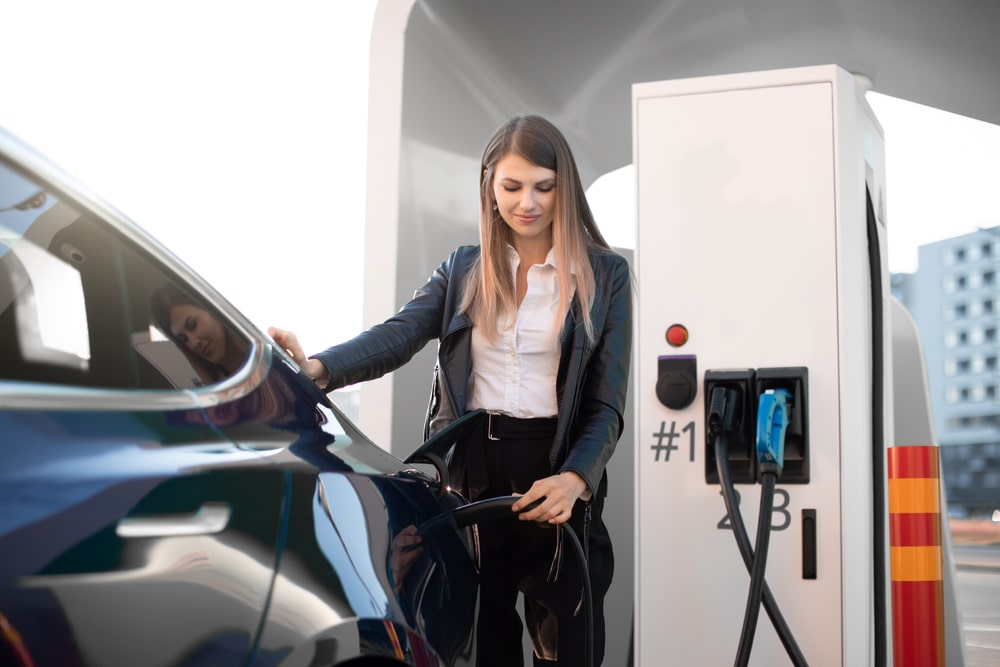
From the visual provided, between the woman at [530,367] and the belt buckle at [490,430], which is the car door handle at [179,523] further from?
the belt buckle at [490,430]

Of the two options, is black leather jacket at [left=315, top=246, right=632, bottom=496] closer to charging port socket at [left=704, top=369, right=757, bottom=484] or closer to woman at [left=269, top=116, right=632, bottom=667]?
woman at [left=269, top=116, right=632, bottom=667]

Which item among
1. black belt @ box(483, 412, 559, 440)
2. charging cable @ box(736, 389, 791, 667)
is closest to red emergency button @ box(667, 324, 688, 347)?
charging cable @ box(736, 389, 791, 667)

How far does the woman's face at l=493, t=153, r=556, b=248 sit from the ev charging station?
476 millimetres

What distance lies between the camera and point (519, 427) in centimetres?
228

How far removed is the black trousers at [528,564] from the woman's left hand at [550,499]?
0.19 m

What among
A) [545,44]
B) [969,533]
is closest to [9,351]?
[545,44]

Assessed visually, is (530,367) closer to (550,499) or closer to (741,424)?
(550,499)

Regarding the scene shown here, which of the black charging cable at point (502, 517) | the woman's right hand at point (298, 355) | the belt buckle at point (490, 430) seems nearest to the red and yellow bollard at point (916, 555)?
the black charging cable at point (502, 517)

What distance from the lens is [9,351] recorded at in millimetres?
1146

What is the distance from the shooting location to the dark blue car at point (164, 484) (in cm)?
97

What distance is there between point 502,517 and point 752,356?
1.02 metres

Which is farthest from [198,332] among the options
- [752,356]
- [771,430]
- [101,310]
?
[752,356]

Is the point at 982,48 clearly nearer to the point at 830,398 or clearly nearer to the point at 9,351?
the point at 830,398

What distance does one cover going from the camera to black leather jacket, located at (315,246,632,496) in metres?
2.23
